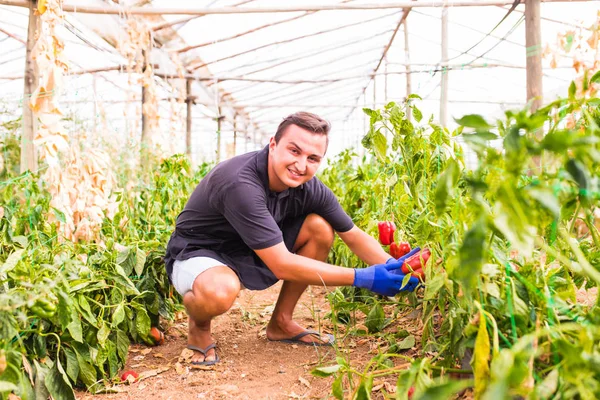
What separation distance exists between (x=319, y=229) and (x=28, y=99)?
1.82 metres

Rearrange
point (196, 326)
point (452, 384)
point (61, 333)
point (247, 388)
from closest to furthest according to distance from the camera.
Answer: point (452, 384), point (61, 333), point (247, 388), point (196, 326)

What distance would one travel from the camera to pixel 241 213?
172 centimetres

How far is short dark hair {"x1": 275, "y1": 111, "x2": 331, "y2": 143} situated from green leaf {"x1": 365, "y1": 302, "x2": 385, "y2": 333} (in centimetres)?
65

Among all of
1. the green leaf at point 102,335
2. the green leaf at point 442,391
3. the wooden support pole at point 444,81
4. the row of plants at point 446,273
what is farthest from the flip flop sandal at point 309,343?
the wooden support pole at point 444,81

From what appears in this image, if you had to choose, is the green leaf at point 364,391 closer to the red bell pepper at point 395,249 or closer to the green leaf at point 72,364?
the red bell pepper at point 395,249

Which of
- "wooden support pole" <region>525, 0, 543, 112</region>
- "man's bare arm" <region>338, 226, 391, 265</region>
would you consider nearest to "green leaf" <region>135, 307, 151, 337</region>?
"man's bare arm" <region>338, 226, 391, 265</region>

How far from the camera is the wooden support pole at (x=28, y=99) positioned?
286 centimetres

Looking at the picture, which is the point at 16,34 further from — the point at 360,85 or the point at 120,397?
the point at 360,85

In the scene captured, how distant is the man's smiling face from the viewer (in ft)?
5.84

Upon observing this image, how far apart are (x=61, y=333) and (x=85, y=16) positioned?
3.56 m

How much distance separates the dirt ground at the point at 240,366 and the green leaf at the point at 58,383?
0.15 m

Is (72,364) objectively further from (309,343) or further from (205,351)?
(309,343)

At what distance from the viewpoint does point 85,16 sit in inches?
172

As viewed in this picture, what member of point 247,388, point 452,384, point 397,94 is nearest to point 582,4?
point 397,94
